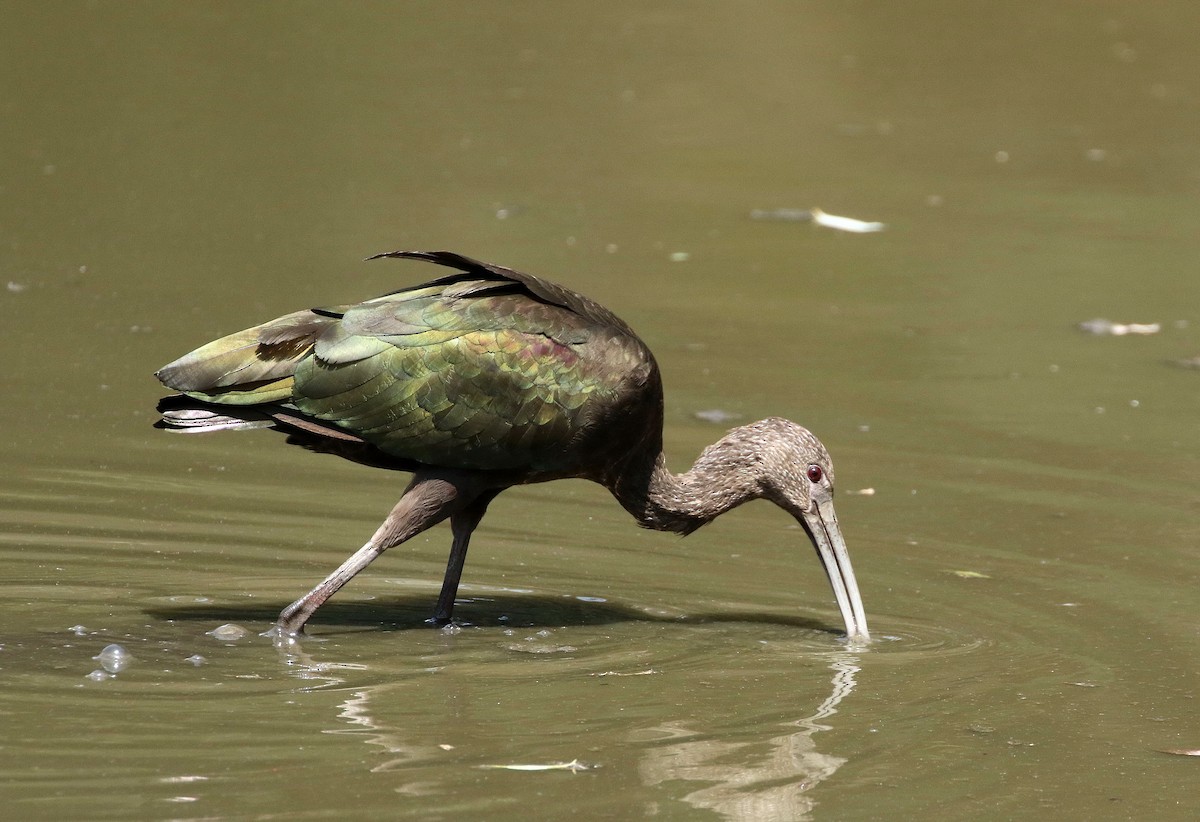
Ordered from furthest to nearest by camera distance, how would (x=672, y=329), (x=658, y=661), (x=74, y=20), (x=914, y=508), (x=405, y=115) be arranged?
(x=74, y=20), (x=405, y=115), (x=672, y=329), (x=914, y=508), (x=658, y=661)

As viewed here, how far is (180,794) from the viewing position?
498cm

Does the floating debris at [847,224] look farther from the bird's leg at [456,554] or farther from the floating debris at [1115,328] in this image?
the bird's leg at [456,554]

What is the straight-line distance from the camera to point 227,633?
6.68m

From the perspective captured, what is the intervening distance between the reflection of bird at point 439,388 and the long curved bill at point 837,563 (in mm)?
54

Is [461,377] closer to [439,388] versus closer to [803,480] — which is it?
[439,388]

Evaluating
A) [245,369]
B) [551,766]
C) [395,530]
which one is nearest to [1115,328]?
[395,530]

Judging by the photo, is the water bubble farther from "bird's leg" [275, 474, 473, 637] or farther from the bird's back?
the bird's back

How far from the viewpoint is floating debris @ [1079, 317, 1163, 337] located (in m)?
11.7

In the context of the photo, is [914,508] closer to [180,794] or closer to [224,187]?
[180,794]

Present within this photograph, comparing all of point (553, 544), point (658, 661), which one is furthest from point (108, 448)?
point (658, 661)

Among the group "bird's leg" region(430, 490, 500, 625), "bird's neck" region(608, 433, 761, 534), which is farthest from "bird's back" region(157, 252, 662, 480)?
"bird's neck" region(608, 433, 761, 534)

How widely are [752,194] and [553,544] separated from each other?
694cm

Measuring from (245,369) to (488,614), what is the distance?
51.9 inches

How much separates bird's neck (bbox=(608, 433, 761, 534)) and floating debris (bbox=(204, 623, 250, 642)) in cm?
→ 148
